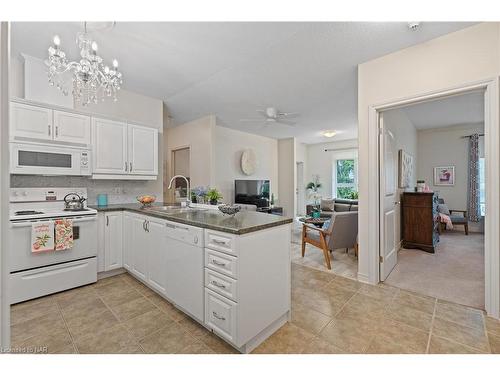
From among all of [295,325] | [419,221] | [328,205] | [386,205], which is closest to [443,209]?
[419,221]

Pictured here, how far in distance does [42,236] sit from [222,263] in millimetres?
2010

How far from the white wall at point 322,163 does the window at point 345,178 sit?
0.23 metres

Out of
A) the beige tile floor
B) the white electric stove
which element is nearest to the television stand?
the beige tile floor

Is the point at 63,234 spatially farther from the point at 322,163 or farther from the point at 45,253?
the point at 322,163

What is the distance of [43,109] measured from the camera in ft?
8.23

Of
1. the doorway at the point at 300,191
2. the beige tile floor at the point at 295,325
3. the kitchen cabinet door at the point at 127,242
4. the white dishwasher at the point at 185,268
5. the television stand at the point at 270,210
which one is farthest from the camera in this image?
the doorway at the point at 300,191

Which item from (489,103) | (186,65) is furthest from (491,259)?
(186,65)

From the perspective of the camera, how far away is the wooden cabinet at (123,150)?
9.66 feet

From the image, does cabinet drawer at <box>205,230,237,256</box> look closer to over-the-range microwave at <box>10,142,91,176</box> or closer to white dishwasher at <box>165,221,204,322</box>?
white dishwasher at <box>165,221,204,322</box>

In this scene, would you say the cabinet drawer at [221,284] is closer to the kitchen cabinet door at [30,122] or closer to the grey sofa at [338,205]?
the kitchen cabinet door at [30,122]

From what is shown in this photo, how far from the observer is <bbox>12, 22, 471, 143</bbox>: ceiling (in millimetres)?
2059

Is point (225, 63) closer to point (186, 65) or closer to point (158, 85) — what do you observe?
point (186, 65)

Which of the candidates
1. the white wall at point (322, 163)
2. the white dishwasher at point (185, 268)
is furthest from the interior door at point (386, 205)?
the white wall at point (322, 163)

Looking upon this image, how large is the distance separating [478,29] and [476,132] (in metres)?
4.73
